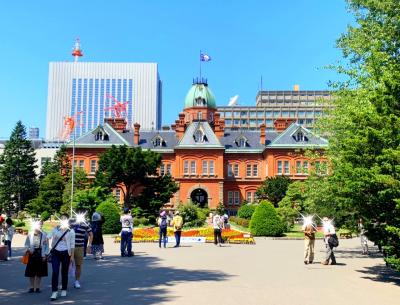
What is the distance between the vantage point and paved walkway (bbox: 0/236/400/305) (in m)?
10.3

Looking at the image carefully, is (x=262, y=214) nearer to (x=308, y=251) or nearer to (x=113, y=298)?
(x=308, y=251)

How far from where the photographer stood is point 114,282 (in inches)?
493

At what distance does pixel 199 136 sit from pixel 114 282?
172ft

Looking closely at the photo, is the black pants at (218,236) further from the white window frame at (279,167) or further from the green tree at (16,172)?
the green tree at (16,172)

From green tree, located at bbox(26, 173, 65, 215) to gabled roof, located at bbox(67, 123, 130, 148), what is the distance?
10.3 meters

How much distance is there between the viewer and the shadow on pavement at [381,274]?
1334 centimetres

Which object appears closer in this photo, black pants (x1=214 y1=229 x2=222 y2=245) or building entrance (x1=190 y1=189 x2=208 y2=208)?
black pants (x1=214 y1=229 x2=222 y2=245)

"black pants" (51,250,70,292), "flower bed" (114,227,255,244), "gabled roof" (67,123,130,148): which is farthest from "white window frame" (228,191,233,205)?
"black pants" (51,250,70,292)

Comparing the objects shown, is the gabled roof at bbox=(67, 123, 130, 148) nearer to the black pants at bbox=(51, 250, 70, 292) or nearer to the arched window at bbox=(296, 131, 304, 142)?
the arched window at bbox=(296, 131, 304, 142)

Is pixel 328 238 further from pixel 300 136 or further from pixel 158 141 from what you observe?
pixel 158 141

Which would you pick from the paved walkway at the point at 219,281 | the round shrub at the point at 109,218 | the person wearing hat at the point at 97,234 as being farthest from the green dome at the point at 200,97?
the person wearing hat at the point at 97,234

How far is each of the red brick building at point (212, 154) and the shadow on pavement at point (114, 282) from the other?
46.3m

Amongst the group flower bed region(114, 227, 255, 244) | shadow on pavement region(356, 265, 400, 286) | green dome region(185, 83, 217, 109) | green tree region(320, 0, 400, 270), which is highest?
green dome region(185, 83, 217, 109)

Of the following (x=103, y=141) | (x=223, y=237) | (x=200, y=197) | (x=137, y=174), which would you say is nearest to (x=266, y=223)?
(x=223, y=237)
